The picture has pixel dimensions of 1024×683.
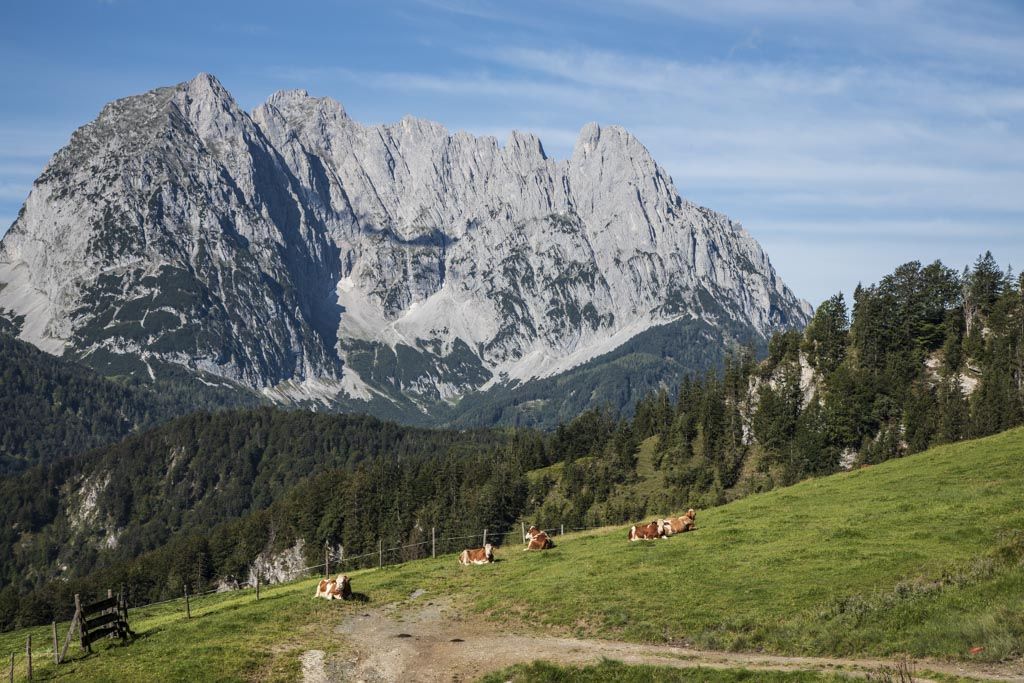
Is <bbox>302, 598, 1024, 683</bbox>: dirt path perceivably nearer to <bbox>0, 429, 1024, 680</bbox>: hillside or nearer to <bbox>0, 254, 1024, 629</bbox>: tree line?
<bbox>0, 429, 1024, 680</bbox>: hillside

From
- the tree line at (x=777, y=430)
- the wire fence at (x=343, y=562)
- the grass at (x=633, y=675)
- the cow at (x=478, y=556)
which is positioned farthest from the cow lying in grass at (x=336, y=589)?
the tree line at (x=777, y=430)

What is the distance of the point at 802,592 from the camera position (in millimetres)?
36500

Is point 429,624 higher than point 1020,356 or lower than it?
lower

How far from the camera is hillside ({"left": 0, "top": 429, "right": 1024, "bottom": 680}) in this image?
3116cm

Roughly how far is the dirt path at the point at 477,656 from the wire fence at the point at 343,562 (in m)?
13.4

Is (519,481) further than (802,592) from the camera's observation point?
Yes

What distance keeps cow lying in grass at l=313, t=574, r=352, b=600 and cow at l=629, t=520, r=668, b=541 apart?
1883cm

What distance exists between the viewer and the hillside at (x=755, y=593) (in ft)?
102

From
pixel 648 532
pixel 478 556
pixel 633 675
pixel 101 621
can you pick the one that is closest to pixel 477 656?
pixel 633 675

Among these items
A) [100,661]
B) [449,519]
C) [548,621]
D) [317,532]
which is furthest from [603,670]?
[317,532]

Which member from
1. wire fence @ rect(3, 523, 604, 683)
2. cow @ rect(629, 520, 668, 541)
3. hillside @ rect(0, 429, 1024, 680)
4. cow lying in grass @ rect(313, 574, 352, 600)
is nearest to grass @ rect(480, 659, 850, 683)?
hillside @ rect(0, 429, 1024, 680)

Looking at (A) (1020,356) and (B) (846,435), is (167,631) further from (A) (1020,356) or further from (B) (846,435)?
(A) (1020,356)

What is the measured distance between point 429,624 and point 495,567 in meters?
12.4

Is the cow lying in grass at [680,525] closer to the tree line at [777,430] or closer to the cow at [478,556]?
the cow at [478,556]
